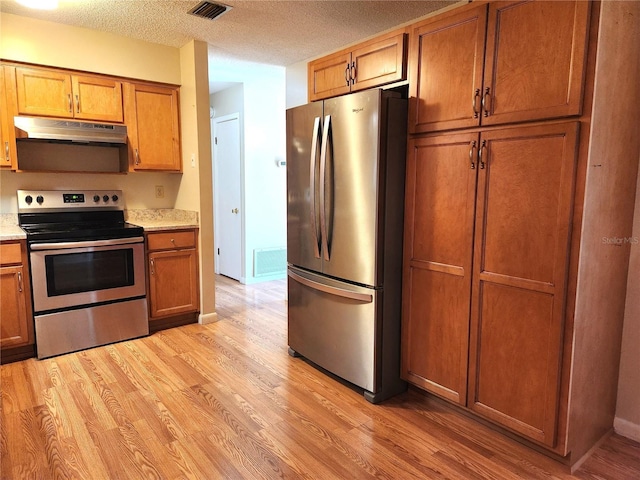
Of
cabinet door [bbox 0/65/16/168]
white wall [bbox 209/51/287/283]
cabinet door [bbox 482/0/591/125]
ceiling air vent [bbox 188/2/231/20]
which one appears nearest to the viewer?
cabinet door [bbox 482/0/591/125]

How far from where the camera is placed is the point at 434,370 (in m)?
2.29

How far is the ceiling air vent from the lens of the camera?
268cm

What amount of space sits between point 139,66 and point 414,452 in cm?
344

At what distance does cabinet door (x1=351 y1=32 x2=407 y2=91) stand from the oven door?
2.10 meters

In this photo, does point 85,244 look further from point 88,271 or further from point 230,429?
point 230,429

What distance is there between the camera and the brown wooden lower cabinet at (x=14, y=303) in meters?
2.78

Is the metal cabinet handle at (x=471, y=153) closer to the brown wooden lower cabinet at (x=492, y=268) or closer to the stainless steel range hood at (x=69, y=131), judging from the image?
the brown wooden lower cabinet at (x=492, y=268)

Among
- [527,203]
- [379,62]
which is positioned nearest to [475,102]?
[527,203]

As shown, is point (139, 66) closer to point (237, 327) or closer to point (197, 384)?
point (237, 327)

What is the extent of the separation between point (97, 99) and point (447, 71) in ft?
8.85

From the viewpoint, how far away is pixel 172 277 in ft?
11.7

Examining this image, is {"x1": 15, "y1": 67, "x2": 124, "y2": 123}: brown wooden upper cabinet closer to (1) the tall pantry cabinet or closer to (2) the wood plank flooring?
(2) the wood plank flooring

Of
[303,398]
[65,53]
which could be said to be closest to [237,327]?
[303,398]

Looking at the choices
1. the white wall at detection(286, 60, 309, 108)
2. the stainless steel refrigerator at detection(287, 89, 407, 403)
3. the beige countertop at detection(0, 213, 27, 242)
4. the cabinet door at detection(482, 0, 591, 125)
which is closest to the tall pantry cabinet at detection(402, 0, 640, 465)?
the cabinet door at detection(482, 0, 591, 125)
